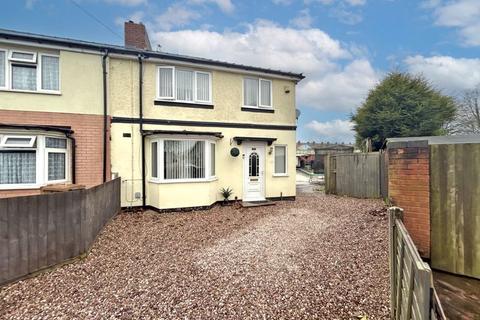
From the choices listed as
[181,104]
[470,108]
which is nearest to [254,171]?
[181,104]

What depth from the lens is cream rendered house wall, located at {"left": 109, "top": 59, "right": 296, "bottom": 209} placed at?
31.0ft

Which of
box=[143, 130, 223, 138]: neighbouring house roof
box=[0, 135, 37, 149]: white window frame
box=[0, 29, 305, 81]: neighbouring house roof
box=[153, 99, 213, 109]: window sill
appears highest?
box=[0, 29, 305, 81]: neighbouring house roof

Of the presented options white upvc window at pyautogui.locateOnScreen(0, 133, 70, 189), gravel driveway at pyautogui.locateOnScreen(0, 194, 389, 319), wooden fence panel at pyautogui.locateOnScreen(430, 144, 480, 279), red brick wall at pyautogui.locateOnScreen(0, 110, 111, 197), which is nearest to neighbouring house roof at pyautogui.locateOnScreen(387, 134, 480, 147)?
wooden fence panel at pyautogui.locateOnScreen(430, 144, 480, 279)

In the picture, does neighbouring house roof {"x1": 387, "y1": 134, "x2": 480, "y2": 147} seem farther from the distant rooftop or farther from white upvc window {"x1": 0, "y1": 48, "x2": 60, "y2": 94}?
white upvc window {"x1": 0, "y1": 48, "x2": 60, "y2": 94}

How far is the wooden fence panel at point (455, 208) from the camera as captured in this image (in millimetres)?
3330

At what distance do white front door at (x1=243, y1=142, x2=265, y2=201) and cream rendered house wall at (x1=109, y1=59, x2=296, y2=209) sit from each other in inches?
8.2

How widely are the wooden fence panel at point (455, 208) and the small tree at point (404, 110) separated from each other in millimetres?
13588

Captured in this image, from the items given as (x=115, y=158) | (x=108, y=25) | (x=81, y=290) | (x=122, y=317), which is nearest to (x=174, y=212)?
(x=115, y=158)

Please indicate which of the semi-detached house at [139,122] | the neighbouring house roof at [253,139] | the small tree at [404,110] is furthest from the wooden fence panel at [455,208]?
the small tree at [404,110]

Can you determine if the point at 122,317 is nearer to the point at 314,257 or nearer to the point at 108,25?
the point at 314,257

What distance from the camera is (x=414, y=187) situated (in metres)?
3.67

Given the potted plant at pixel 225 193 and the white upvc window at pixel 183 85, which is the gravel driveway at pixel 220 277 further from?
the white upvc window at pixel 183 85

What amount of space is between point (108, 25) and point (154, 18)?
209 centimetres

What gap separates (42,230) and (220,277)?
3176 millimetres
